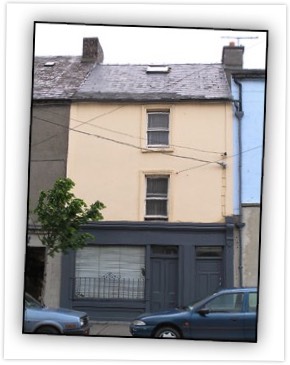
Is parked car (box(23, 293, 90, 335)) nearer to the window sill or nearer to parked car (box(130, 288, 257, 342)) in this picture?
parked car (box(130, 288, 257, 342))

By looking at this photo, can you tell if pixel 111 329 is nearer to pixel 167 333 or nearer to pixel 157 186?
pixel 167 333

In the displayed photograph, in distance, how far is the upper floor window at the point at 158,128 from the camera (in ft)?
15.0

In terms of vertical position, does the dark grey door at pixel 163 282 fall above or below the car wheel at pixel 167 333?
above

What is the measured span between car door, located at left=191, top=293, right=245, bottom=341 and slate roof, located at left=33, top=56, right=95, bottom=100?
176 cm

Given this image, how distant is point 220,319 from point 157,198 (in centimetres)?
92

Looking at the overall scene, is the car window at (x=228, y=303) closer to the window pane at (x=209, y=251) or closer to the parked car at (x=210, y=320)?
the parked car at (x=210, y=320)

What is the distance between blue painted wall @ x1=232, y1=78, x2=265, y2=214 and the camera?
448 centimetres

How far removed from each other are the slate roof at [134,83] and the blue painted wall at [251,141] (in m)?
0.16

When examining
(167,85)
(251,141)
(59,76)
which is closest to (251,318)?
(251,141)

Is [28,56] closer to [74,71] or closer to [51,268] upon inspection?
[74,71]

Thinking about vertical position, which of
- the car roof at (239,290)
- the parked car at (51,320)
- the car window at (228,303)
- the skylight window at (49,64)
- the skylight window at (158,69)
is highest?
the skylight window at (49,64)

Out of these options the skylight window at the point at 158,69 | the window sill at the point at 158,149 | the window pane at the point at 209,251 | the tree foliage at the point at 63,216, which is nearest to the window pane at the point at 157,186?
the window sill at the point at 158,149

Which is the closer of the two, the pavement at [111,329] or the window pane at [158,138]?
the pavement at [111,329]

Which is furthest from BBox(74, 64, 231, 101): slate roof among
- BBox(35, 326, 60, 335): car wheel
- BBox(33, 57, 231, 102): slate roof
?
BBox(35, 326, 60, 335): car wheel
